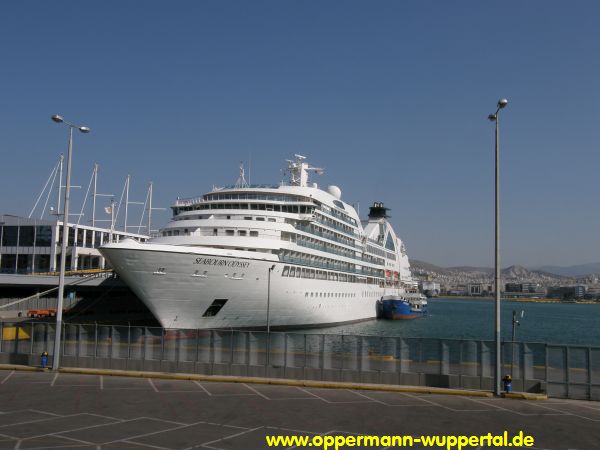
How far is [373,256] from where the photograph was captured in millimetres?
83625

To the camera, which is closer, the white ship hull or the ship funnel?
the white ship hull

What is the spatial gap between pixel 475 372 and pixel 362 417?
7715 mm

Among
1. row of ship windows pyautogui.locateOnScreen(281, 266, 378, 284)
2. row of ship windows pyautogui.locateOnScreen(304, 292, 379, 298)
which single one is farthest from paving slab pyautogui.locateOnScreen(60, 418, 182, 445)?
row of ship windows pyautogui.locateOnScreen(304, 292, 379, 298)

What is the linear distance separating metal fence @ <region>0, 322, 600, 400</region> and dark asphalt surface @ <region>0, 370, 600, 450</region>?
4.85 ft

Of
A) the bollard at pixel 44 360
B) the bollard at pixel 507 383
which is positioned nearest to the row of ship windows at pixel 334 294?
the bollard at pixel 44 360

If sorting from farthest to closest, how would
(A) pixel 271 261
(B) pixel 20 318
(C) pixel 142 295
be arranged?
1. (B) pixel 20 318
2. (A) pixel 271 261
3. (C) pixel 142 295

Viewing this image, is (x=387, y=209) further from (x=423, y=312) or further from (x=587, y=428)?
(x=587, y=428)

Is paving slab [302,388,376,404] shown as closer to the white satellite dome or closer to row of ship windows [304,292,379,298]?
row of ship windows [304,292,379,298]

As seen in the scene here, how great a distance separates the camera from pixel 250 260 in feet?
149

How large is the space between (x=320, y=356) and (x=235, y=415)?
25.2ft

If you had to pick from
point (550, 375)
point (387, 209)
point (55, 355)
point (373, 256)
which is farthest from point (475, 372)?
point (387, 209)

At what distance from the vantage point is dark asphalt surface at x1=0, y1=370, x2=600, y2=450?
44.2 feet

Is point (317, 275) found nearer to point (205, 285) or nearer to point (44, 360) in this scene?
point (205, 285)

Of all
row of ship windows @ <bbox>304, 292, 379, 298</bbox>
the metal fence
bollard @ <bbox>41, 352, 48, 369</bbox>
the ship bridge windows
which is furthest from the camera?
the ship bridge windows
